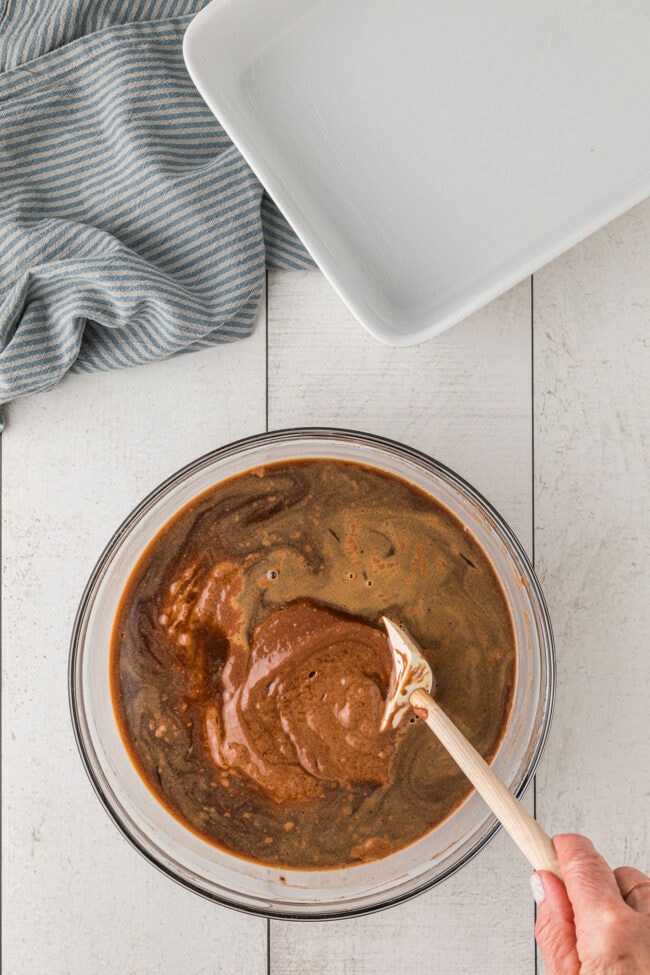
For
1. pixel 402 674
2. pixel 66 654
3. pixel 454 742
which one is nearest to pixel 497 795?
pixel 454 742

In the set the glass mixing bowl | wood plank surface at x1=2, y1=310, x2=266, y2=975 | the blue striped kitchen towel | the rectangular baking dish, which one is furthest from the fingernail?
the blue striped kitchen towel

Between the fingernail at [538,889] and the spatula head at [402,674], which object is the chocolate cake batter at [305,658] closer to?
the spatula head at [402,674]

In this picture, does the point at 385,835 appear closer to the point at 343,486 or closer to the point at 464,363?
the point at 343,486

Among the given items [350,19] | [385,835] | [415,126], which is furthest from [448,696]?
[350,19]

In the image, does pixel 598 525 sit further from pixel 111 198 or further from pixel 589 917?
pixel 111 198

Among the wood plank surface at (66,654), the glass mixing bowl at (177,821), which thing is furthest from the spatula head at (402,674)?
the wood plank surface at (66,654)

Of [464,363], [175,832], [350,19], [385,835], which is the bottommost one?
[385,835]
